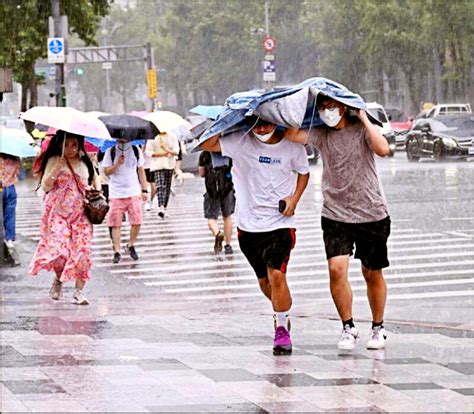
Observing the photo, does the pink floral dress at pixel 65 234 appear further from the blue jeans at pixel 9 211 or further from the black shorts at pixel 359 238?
the blue jeans at pixel 9 211

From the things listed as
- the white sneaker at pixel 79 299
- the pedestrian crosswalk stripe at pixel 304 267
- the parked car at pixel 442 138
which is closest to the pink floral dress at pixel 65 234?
the white sneaker at pixel 79 299

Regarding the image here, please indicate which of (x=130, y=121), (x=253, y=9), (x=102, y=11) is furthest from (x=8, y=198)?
(x=253, y=9)

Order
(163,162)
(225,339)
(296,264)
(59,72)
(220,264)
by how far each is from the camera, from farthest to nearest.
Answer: (59,72), (163,162), (220,264), (296,264), (225,339)

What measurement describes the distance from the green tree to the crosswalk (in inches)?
781

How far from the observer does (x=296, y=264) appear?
15.9m

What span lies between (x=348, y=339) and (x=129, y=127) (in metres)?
8.01

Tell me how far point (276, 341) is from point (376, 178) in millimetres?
1314

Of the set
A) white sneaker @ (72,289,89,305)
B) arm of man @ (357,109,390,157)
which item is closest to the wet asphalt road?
white sneaker @ (72,289,89,305)

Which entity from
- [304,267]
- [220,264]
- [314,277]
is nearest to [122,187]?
[220,264]

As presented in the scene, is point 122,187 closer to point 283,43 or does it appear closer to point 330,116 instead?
point 330,116

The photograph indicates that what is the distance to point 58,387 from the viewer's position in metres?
7.60

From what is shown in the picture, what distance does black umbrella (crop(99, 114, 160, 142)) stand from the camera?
16.5 meters

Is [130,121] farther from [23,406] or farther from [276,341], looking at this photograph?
[23,406]

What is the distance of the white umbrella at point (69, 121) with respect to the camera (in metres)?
11.9
